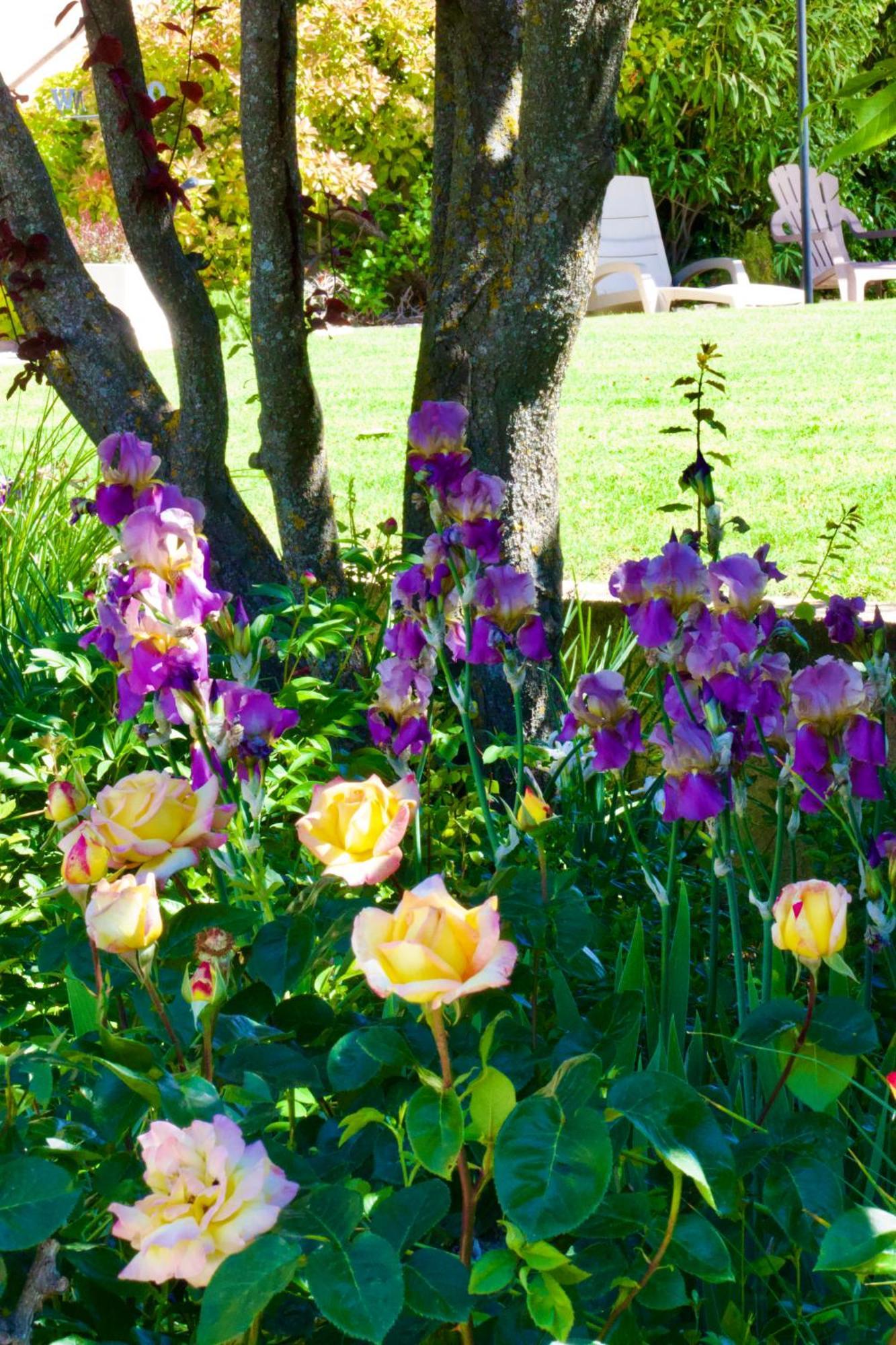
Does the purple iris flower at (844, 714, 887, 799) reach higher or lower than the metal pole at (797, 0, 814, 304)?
lower

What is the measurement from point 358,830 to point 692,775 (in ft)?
1.49

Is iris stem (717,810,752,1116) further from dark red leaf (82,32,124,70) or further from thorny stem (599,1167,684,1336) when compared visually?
dark red leaf (82,32,124,70)

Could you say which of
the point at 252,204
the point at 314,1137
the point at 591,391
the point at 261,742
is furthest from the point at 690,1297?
the point at 591,391

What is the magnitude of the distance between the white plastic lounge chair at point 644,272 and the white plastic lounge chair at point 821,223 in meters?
0.50

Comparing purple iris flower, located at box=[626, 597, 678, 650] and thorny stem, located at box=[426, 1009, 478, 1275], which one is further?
purple iris flower, located at box=[626, 597, 678, 650]

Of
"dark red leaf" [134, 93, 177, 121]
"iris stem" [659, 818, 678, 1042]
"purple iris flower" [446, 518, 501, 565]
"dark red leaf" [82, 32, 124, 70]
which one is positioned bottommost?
"iris stem" [659, 818, 678, 1042]


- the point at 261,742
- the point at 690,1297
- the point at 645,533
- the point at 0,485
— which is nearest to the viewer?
the point at 690,1297

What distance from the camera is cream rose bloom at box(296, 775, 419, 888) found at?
0.91 metres

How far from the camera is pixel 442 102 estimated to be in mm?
2898

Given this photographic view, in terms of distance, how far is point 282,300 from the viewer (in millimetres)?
2764

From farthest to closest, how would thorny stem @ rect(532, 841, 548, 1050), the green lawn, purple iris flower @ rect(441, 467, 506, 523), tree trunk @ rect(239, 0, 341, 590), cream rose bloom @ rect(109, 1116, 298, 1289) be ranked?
the green lawn
tree trunk @ rect(239, 0, 341, 590)
purple iris flower @ rect(441, 467, 506, 523)
thorny stem @ rect(532, 841, 548, 1050)
cream rose bloom @ rect(109, 1116, 298, 1289)

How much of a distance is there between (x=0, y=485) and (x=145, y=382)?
2.26 feet

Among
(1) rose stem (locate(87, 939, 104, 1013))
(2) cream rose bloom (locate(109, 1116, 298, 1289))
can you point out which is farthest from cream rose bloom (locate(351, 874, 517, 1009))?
(1) rose stem (locate(87, 939, 104, 1013))

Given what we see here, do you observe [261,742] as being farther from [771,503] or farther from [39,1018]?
[771,503]
